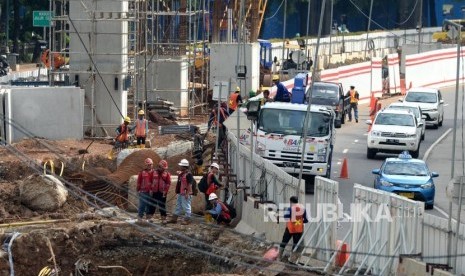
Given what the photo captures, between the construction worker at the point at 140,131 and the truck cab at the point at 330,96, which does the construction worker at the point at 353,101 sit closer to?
the truck cab at the point at 330,96

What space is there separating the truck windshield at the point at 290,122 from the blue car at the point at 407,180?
2.04 m

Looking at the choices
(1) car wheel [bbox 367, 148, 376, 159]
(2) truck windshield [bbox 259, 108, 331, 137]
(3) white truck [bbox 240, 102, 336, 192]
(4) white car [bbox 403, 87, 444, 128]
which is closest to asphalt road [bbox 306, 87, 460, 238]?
(1) car wheel [bbox 367, 148, 376, 159]

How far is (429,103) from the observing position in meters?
52.8

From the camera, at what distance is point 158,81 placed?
5275cm

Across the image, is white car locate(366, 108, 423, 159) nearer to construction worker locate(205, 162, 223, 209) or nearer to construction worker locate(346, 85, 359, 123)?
construction worker locate(346, 85, 359, 123)

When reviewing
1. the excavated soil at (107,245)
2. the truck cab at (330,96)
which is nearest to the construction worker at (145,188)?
the excavated soil at (107,245)

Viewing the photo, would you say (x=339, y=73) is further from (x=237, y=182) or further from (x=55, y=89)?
(x=237, y=182)

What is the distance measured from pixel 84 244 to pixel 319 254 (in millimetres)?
6806

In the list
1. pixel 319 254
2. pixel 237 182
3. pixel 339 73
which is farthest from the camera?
pixel 339 73

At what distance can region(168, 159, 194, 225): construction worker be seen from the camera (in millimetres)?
29941

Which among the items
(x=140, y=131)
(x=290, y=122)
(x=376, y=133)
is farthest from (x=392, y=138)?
(x=140, y=131)

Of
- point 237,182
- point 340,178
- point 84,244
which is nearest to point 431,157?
point 340,178

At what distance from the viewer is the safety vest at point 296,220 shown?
82.2ft

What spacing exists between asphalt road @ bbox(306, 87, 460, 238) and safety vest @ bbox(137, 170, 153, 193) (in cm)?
385
